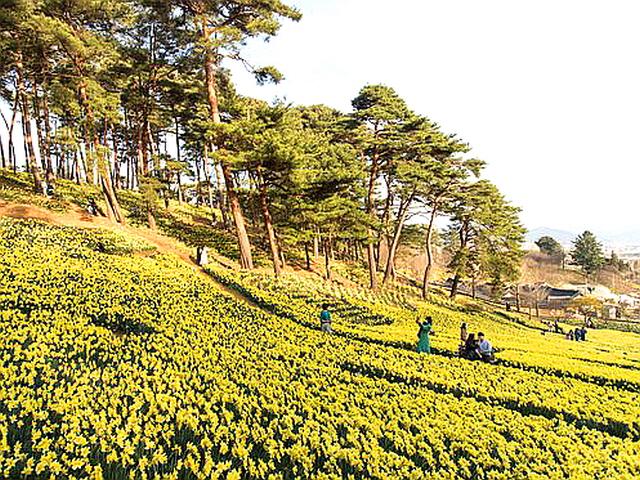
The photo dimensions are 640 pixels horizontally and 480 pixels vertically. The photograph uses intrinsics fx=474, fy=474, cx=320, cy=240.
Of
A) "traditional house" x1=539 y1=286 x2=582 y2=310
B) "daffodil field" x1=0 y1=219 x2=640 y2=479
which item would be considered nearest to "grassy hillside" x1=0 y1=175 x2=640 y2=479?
"daffodil field" x1=0 y1=219 x2=640 y2=479

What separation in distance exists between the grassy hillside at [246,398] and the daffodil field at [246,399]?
30 millimetres

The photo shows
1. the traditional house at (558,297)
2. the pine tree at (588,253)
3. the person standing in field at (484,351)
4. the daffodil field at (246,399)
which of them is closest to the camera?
the daffodil field at (246,399)

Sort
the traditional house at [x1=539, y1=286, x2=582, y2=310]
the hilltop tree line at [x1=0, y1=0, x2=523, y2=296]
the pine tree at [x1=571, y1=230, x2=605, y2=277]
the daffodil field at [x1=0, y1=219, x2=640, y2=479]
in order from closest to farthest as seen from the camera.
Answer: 1. the daffodil field at [x1=0, y1=219, x2=640, y2=479]
2. the hilltop tree line at [x1=0, y1=0, x2=523, y2=296]
3. the traditional house at [x1=539, y1=286, x2=582, y2=310]
4. the pine tree at [x1=571, y1=230, x2=605, y2=277]

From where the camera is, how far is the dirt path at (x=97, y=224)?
66.8ft

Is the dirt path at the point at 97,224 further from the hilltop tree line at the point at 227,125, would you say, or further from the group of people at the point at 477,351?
the group of people at the point at 477,351

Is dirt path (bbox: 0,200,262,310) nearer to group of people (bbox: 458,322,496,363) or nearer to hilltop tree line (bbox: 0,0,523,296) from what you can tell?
hilltop tree line (bbox: 0,0,523,296)

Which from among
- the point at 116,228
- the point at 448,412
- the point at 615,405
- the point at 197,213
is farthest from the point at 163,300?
the point at 197,213

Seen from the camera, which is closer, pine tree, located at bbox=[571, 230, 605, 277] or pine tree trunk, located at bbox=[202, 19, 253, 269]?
pine tree trunk, located at bbox=[202, 19, 253, 269]

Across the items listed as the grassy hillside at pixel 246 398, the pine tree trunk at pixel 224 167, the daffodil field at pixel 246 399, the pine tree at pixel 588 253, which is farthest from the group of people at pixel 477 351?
the pine tree at pixel 588 253

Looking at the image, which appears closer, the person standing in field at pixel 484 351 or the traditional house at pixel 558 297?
the person standing in field at pixel 484 351

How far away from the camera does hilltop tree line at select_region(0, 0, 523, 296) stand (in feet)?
63.9

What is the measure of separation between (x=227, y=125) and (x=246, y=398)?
1421cm

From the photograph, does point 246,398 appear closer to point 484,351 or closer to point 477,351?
point 477,351

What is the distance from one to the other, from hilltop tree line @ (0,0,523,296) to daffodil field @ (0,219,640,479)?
827 centimetres
